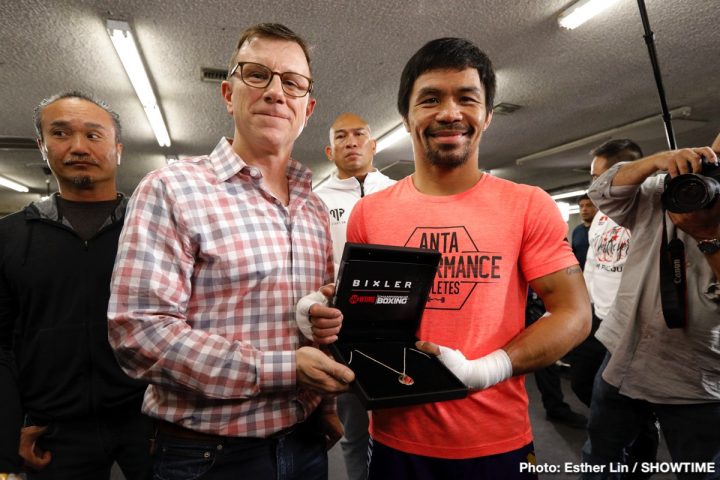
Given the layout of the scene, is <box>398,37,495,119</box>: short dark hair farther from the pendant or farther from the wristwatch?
the wristwatch

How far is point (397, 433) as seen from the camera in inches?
44.9

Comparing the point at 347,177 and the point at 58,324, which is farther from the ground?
the point at 347,177

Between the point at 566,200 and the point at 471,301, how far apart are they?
547 inches

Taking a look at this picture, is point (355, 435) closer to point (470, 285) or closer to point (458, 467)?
point (458, 467)

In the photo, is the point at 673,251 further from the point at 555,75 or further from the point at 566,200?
the point at 566,200

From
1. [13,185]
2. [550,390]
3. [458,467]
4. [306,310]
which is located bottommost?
[550,390]

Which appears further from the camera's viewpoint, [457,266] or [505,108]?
[505,108]

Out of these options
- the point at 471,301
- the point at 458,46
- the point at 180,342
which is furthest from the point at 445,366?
the point at 458,46

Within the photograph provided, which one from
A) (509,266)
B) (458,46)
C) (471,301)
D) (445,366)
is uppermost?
(458,46)

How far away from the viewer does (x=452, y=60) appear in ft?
3.99

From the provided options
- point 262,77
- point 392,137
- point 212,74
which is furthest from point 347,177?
point 392,137

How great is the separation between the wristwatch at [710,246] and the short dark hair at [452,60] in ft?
3.33

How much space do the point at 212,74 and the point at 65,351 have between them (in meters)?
3.93

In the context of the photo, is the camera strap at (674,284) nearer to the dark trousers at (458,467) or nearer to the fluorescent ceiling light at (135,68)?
the dark trousers at (458,467)
